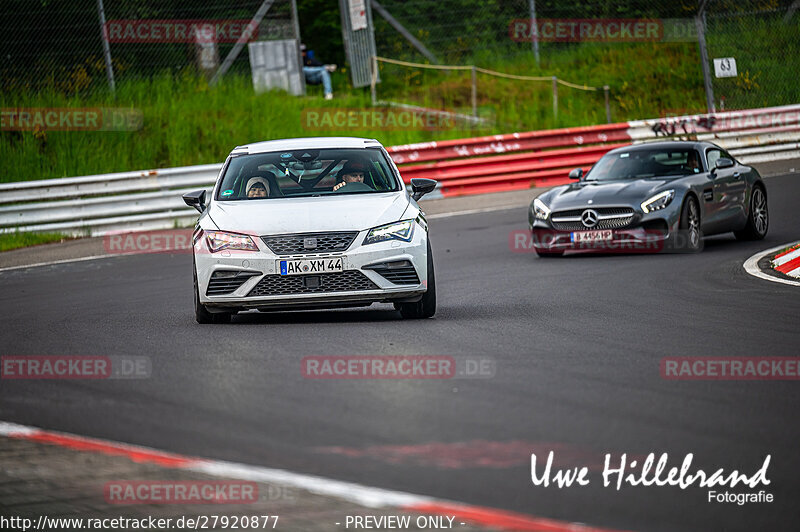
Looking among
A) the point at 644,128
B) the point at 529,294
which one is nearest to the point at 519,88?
the point at 644,128

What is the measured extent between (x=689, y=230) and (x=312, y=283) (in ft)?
22.1

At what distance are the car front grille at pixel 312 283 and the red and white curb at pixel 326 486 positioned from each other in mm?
3540

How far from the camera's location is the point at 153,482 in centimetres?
501

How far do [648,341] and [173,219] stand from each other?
44.1ft

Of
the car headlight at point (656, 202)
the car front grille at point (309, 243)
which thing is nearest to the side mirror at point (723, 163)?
the car headlight at point (656, 202)

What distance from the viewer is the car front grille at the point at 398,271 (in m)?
9.41

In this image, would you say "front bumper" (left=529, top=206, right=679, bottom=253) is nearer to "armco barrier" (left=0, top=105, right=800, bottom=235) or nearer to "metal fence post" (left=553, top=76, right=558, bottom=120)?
"armco barrier" (left=0, top=105, right=800, bottom=235)

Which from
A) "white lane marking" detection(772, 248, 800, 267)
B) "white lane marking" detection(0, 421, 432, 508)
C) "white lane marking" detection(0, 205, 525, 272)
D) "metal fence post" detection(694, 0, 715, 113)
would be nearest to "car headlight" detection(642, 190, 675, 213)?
"white lane marking" detection(772, 248, 800, 267)

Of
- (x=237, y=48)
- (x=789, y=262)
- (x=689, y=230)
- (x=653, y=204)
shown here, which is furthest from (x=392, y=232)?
(x=237, y=48)

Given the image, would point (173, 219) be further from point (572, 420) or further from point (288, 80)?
point (572, 420)

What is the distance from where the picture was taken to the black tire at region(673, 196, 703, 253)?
14500 mm

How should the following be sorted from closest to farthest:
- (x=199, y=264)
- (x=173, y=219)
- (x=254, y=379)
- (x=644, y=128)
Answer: (x=254, y=379) < (x=199, y=264) < (x=173, y=219) < (x=644, y=128)

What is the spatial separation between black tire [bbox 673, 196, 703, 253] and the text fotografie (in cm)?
961

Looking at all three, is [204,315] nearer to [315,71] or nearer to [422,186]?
[422,186]
